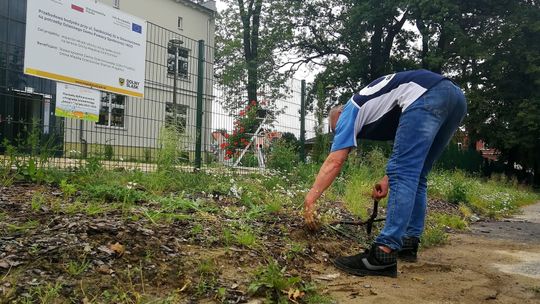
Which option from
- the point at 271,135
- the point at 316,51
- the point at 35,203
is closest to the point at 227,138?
the point at 271,135

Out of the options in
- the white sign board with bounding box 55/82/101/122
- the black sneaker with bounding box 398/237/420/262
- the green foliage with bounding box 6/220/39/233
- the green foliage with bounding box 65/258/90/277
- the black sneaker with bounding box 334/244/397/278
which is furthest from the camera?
the white sign board with bounding box 55/82/101/122

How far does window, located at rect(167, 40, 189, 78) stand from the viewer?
6496 millimetres

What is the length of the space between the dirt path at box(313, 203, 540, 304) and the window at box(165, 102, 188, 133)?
2997 millimetres

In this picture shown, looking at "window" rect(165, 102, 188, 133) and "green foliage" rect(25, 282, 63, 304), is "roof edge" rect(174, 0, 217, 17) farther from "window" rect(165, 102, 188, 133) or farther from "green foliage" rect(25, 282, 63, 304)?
"green foliage" rect(25, 282, 63, 304)

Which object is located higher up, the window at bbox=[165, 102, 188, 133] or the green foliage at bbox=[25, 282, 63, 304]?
the window at bbox=[165, 102, 188, 133]

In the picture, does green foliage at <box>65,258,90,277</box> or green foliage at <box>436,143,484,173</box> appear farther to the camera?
green foliage at <box>436,143,484,173</box>

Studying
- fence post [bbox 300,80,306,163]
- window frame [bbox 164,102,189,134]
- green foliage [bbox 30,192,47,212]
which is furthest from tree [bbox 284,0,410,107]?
green foliage [bbox 30,192,47,212]

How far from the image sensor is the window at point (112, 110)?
232 inches

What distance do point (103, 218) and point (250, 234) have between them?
1.02 meters

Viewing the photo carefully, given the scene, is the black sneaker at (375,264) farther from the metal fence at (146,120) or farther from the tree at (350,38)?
the tree at (350,38)

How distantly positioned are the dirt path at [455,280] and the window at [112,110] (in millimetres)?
3999

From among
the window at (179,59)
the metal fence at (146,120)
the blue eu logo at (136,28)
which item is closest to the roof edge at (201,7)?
the metal fence at (146,120)

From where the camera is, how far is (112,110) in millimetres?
5988

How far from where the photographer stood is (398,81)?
315cm
